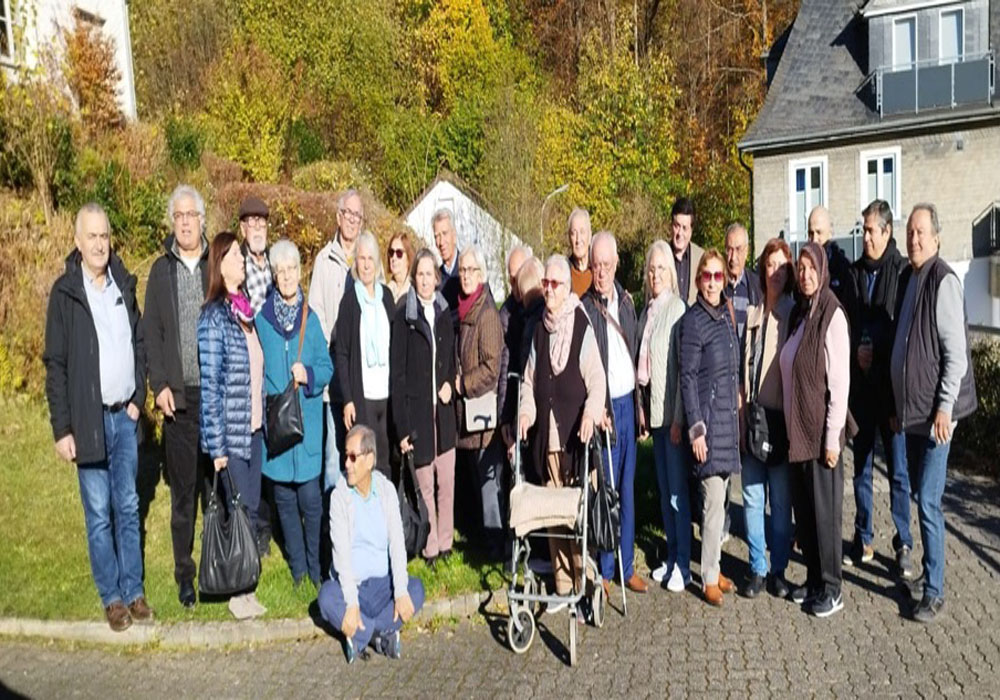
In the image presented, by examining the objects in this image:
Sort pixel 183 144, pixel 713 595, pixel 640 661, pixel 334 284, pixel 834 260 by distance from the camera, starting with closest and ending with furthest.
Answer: pixel 640 661 → pixel 713 595 → pixel 334 284 → pixel 834 260 → pixel 183 144

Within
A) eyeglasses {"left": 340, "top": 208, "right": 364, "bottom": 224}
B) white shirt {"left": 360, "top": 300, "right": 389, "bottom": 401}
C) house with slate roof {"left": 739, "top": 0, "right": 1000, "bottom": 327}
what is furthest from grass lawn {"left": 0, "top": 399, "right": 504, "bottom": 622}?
house with slate roof {"left": 739, "top": 0, "right": 1000, "bottom": 327}

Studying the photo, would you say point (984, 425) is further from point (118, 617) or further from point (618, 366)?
point (118, 617)

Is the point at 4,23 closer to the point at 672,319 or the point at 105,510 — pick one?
the point at 105,510

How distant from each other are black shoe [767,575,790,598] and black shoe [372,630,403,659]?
2.73m

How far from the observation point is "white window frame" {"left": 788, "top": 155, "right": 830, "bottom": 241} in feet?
86.0

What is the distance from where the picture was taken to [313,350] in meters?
6.48

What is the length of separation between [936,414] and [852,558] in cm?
182

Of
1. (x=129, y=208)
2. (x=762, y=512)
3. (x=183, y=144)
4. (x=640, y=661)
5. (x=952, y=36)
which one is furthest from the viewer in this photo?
(x=952, y=36)

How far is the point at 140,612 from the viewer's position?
6188mm

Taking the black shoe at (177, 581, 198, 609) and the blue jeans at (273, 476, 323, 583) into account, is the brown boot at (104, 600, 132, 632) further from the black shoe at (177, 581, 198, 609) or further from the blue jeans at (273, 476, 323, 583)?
the blue jeans at (273, 476, 323, 583)

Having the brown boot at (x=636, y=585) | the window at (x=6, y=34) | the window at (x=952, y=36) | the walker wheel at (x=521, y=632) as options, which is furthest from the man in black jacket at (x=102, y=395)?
the window at (x=952, y=36)

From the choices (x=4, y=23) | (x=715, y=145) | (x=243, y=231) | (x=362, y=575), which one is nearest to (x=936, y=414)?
(x=362, y=575)

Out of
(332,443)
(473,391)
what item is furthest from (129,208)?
(473,391)

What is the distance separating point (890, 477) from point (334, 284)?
453cm
